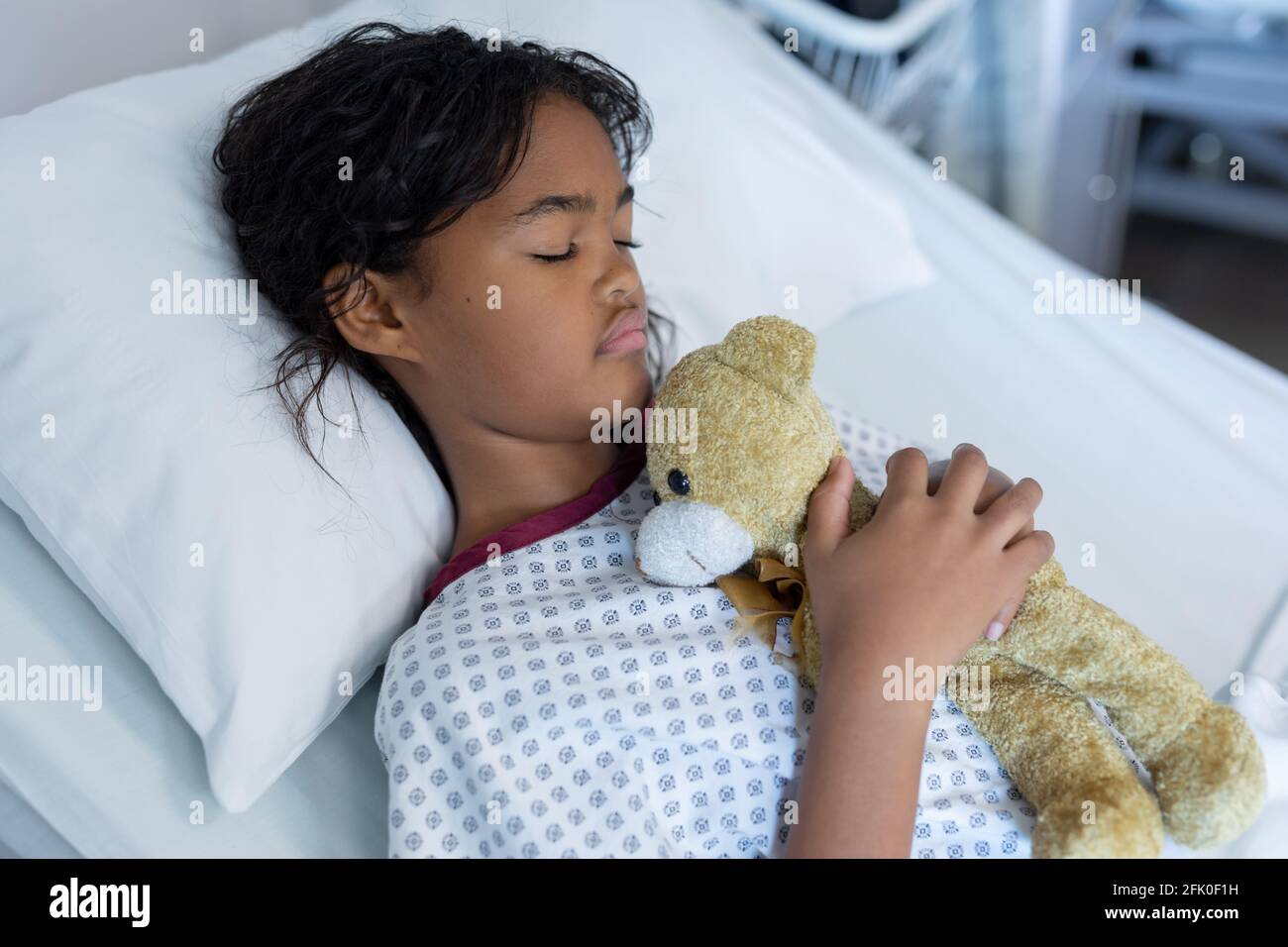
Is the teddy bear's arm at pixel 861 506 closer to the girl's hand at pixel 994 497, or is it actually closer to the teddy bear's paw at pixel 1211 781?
the girl's hand at pixel 994 497

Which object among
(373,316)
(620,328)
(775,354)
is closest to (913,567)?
(775,354)

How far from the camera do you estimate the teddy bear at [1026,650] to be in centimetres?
68

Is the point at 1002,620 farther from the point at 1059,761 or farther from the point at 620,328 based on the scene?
the point at 620,328

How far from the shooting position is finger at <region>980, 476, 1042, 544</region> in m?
0.75

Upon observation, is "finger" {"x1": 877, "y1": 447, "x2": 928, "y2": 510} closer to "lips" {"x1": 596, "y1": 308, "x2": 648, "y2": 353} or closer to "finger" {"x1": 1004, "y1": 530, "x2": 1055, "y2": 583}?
"finger" {"x1": 1004, "y1": 530, "x2": 1055, "y2": 583}

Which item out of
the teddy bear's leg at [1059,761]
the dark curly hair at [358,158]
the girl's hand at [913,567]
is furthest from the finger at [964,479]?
the dark curly hair at [358,158]

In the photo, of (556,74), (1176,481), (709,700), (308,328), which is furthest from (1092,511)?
(308,328)

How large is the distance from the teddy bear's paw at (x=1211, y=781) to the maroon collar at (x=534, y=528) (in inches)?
17.7

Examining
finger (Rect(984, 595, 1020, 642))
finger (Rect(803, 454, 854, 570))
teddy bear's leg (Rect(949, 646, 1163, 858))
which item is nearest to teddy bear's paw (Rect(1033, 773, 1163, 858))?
teddy bear's leg (Rect(949, 646, 1163, 858))

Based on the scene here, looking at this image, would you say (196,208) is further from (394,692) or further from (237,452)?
(394,692)

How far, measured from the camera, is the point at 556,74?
93cm

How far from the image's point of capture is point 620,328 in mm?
861
